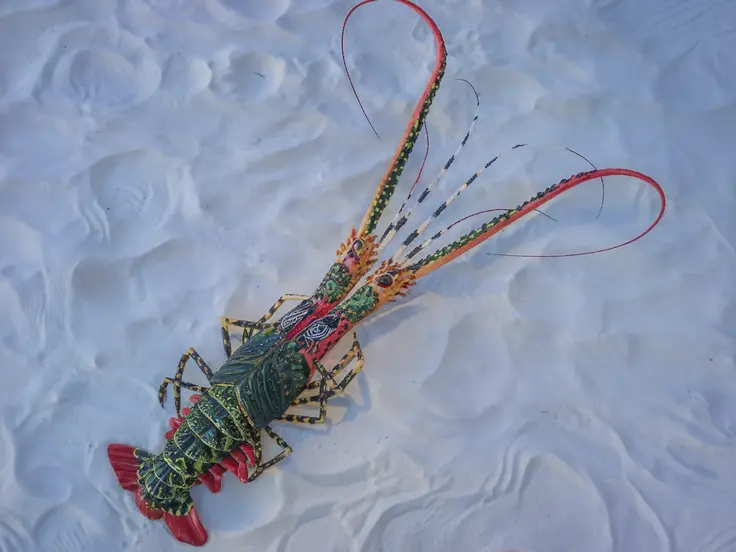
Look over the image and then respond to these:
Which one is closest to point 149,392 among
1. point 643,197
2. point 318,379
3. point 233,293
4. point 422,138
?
point 233,293

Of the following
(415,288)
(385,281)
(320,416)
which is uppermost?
(385,281)

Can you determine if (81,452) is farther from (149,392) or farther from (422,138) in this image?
(422,138)

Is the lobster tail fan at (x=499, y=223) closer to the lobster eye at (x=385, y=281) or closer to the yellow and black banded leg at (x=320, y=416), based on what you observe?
the lobster eye at (x=385, y=281)

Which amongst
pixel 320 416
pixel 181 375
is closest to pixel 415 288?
pixel 320 416

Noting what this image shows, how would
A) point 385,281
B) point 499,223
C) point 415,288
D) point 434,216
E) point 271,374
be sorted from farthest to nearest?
1. point 415,288
2. point 434,216
3. point 385,281
4. point 499,223
5. point 271,374

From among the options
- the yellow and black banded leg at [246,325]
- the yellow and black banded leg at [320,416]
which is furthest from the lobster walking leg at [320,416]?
the yellow and black banded leg at [246,325]

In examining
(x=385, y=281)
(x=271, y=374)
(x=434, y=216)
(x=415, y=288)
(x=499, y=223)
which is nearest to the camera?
(x=271, y=374)

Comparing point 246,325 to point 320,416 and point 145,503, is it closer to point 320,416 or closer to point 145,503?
point 320,416

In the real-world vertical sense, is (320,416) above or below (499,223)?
below
